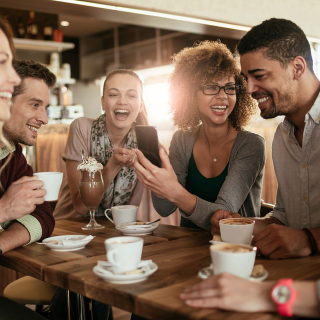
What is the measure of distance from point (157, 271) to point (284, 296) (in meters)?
0.33

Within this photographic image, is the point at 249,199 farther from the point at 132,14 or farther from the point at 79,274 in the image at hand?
the point at 132,14

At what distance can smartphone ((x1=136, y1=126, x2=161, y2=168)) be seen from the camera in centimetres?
151

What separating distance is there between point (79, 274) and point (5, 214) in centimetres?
42

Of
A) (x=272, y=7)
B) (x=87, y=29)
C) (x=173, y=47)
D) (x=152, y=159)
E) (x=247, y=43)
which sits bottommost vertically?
(x=152, y=159)

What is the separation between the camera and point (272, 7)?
116 inches

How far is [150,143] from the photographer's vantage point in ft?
4.98

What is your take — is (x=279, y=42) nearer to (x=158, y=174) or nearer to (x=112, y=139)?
(x=158, y=174)

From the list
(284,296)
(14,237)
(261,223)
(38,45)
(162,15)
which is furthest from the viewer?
(38,45)

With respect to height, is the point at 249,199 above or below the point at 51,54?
below

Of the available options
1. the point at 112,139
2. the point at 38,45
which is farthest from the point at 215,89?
the point at 38,45

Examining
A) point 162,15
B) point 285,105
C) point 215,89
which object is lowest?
point 285,105

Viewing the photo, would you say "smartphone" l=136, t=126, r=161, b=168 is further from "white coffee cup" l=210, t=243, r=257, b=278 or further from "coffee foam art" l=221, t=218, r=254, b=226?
"white coffee cup" l=210, t=243, r=257, b=278

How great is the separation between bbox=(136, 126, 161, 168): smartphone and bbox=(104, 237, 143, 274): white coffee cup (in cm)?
67

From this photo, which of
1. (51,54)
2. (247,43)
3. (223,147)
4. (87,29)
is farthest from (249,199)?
(87,29)
